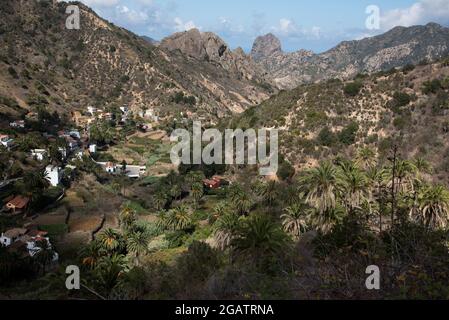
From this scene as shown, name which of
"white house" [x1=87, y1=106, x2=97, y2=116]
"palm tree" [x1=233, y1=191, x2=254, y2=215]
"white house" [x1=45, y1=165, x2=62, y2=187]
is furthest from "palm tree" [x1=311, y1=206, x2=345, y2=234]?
"white house" [x1=87, y1=106, x2=97, y2=116]

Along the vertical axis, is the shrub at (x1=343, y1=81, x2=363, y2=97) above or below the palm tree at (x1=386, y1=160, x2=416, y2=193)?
above

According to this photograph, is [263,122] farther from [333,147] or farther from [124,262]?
[124,262]

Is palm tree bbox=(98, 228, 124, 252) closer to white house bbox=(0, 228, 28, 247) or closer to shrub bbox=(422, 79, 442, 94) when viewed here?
white house bbox=(0, 228, 28, 247)

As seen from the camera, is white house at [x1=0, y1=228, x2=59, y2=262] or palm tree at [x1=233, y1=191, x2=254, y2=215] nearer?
white house at [x1=0, y1=228, x2=59, y2=262]

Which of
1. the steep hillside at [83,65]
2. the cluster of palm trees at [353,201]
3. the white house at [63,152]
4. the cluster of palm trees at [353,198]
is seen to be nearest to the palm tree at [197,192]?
the cluster of palm trees at [353,201]

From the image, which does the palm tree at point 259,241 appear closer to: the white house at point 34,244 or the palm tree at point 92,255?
the palm tree at point 92,255

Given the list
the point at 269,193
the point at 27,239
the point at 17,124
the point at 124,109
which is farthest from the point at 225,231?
the point at 124,109

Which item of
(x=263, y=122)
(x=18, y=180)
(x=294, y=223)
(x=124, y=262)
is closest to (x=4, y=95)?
(x=18, y=180)

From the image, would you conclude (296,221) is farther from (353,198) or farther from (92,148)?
(92,148)
